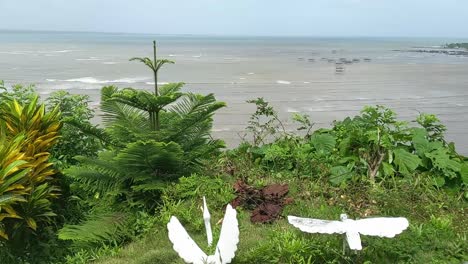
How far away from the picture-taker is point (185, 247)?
2926 millimetres

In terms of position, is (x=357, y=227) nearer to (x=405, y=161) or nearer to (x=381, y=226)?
(x=381, y=226)

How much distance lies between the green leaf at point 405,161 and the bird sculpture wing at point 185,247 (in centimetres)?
210

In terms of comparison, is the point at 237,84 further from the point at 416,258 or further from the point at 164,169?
the point at 416,258

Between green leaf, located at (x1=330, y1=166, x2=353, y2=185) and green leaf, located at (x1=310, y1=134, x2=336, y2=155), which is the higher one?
green leaf, located at (x1=310, y1=134, x2=336, y2=155)

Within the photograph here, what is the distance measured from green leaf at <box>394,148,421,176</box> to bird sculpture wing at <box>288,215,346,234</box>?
1576 millimetres

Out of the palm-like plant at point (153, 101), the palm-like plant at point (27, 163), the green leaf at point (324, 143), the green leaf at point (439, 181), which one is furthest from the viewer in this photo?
the green leaf at point (324, 143)

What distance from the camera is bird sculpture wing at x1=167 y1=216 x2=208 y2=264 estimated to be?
2.89 meters

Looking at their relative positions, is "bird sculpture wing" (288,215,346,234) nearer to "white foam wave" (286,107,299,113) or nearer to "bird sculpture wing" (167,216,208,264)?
"bird sculpture wing" (167,216,208,264)

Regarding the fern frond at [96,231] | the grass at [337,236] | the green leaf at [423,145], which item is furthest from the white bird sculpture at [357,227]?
the green leaf at [423,145]

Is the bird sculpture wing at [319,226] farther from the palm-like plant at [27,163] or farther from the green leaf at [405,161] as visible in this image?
the palm-like plant at [27,163]

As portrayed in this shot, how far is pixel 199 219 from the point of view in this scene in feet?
12.1

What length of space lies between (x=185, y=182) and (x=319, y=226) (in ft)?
4.99

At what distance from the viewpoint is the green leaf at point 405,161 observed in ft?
13.9

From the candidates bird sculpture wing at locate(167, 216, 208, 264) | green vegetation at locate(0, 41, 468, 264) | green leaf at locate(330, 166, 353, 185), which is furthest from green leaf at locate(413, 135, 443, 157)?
bird sculpture wing at locate(167, 216, 208, 264)
